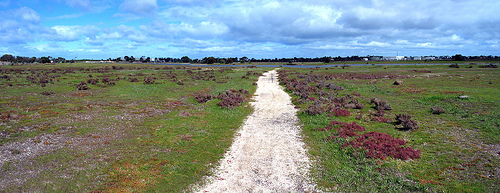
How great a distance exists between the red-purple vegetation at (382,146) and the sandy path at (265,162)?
11.5ft

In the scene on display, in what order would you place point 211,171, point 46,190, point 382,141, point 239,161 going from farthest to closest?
point 382,141 → point 239,161 → point 211,171 → point 46,190

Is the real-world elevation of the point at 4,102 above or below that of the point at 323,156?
above

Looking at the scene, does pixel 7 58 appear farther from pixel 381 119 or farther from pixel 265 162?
pixel 381 119

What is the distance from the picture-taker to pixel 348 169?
12.4 metres

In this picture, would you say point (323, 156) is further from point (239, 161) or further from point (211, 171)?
point (211, 171)

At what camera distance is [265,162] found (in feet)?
44.3

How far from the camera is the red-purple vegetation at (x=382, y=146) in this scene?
13.4 m

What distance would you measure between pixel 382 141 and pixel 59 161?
59.5ft

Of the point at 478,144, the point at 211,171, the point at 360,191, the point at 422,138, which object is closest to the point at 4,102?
the point at 211,171

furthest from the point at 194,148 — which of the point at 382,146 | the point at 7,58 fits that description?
the point at 7,58

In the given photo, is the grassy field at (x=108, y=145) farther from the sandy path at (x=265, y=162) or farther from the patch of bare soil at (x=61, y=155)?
the sandy path at (x=265, y=162)

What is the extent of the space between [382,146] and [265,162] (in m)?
7.01

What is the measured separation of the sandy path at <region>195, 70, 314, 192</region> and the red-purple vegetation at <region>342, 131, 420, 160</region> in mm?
3497

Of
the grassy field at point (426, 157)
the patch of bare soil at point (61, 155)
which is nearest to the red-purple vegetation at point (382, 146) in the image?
the grassy field at point (426, 157)
